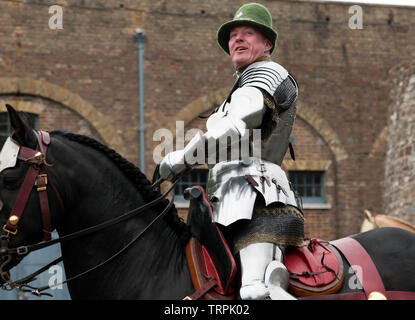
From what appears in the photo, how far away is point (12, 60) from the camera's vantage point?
1805cm

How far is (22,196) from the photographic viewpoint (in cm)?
453

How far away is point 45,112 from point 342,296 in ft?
46.7

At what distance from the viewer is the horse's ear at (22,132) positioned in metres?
4.66

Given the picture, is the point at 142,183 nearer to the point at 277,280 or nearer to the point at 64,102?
the point at 277,280

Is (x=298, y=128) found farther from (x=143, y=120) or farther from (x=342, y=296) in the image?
(x=342, y=296)

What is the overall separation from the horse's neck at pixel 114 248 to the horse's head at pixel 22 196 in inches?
8.8

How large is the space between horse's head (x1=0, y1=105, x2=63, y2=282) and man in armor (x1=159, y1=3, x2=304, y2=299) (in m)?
0.80

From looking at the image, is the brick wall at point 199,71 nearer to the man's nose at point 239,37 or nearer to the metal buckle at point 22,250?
the man's nose at point 239,37

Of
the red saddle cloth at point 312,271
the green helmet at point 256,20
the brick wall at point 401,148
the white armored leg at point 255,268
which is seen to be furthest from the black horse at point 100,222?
the brick wall at point 401,148

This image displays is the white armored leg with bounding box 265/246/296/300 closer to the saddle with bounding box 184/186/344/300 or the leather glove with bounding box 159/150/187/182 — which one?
the saddle with bounding box 184/186/344/300

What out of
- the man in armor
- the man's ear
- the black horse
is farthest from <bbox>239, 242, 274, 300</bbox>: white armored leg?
the man's ear

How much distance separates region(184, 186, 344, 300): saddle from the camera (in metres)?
4.56

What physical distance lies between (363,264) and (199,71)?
14.6 m

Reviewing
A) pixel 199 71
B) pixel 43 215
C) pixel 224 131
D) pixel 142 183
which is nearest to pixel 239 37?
pixel 224 131
